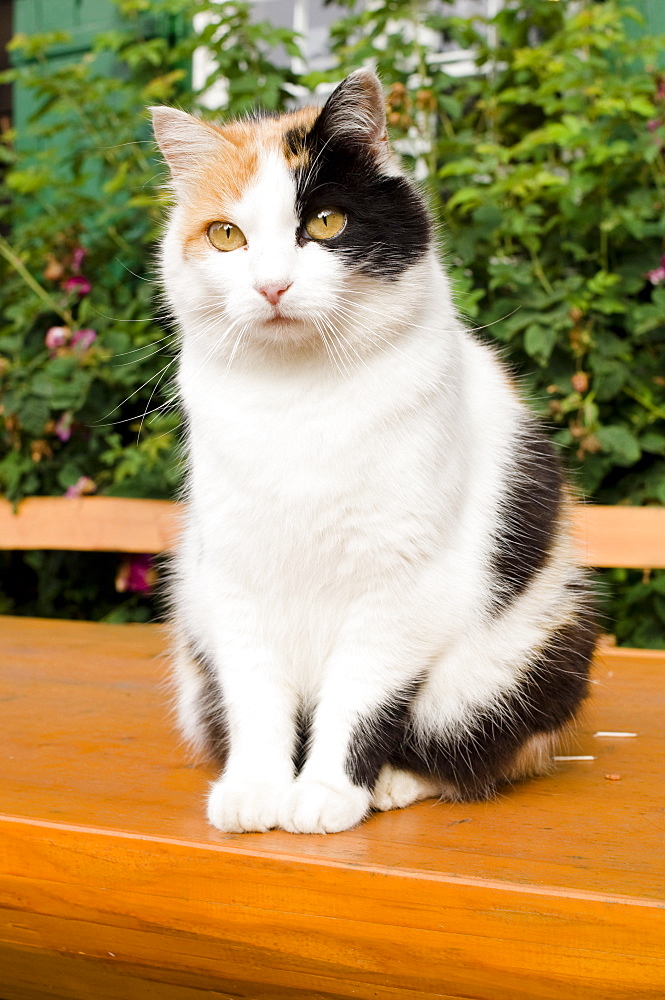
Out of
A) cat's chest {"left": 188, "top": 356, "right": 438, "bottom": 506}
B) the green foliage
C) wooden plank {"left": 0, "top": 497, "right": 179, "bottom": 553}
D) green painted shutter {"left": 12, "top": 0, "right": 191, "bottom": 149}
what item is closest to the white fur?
cat's chest {"left": 188, "top": 356, "right": 438, "bottom": 506}

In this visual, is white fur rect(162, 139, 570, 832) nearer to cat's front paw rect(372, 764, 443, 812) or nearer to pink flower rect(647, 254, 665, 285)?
cat's front paw rect(372, 764, 443, 812)

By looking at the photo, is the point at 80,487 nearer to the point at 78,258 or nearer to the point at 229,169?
the point at 78,258

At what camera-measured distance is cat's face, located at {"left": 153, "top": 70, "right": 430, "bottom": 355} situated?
1.00 meters

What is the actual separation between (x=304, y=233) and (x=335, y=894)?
68 centimetres

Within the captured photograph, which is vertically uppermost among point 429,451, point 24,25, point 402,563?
point 24,25

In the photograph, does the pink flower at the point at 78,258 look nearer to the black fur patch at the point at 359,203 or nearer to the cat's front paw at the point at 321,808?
the black fur patch at the point at 359,203

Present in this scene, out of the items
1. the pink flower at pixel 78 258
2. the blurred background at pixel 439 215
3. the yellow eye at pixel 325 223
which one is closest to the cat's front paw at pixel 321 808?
the yellow eye at pixel 325 223

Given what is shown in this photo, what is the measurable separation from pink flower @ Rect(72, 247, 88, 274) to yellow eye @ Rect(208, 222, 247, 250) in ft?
6.08

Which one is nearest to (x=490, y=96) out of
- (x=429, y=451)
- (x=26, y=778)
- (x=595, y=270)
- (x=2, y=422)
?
(x=595, y=270)

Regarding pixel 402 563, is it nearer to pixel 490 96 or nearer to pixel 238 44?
pixel 490 96

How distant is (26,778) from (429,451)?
24.6 inches

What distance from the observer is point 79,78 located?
2.72m

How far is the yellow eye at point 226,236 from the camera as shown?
106 centimetres

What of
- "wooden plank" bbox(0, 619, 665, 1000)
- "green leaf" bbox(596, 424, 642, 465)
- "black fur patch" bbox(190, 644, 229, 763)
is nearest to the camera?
"wooden plank" bbox(0, 619, 665, 1000)
